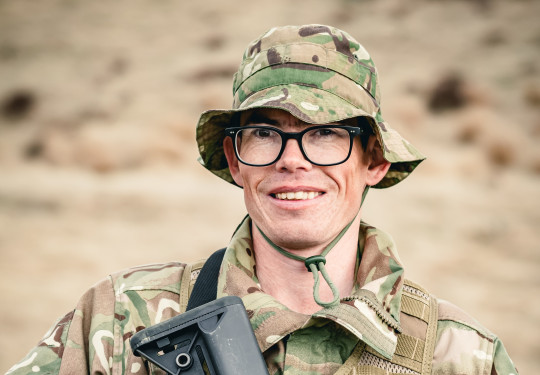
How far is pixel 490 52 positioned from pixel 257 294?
2051 centimetres

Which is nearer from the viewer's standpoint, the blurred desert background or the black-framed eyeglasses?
the black-framed eyeglasses

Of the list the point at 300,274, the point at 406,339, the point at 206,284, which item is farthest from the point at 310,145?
the point at 406,339

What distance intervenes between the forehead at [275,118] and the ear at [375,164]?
16 cm

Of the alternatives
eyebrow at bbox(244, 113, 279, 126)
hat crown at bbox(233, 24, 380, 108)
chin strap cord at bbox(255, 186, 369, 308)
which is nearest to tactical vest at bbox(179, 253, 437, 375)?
chin strap cord at bbox(255, 186, 369, 308)

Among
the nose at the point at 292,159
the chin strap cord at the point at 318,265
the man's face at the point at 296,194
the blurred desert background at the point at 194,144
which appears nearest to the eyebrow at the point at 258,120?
the man's face at the point at 296,194

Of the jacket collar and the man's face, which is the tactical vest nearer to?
the jacket collar

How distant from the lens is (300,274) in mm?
2836

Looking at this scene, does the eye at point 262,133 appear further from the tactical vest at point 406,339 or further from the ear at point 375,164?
the tactical vest at point 406,339

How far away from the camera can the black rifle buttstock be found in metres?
2.39

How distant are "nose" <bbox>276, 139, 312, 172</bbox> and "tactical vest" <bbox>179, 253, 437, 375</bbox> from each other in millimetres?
553

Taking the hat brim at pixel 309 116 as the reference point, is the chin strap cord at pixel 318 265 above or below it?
below

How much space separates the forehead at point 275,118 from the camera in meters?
2.73

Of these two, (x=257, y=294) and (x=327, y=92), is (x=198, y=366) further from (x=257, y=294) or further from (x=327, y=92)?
Result: (x=327, y=92)

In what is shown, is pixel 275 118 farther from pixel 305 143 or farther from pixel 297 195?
pixel 297 195
